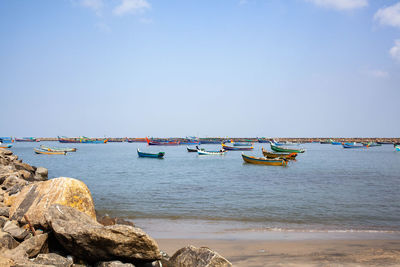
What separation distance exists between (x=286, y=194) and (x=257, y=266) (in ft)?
46.4

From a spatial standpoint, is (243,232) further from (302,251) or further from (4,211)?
(4,211)

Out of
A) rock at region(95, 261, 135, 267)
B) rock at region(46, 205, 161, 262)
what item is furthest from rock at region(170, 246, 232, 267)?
rock at region(95, 261, 135, 267)

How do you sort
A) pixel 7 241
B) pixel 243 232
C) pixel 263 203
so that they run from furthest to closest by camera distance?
pixel 263 203 → pixel 243 232 → pixel 7 241

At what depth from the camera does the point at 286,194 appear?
70.8 ft

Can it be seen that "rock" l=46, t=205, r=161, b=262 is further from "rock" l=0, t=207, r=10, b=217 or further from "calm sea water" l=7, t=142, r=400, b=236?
"calm sea water" l=7, t=142, r=400, b=236

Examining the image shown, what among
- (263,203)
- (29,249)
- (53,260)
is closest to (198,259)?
(53,260)

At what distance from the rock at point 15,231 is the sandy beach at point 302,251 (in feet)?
12.9

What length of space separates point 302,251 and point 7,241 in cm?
754

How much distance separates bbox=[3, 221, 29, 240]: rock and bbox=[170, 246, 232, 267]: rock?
317 centimetres

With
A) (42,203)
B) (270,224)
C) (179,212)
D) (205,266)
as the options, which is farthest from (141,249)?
(179,212)

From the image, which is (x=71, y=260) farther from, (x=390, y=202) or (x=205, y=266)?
(x=390, y=202)

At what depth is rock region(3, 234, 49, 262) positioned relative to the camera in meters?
5.78

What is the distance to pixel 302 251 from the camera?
9438 millimetres

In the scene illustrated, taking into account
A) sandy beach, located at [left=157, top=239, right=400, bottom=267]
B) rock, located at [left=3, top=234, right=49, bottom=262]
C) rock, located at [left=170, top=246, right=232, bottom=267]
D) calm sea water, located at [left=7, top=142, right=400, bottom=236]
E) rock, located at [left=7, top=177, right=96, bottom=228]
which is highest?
rock, located at [left=7, top=177, right=96, bottom=228]
